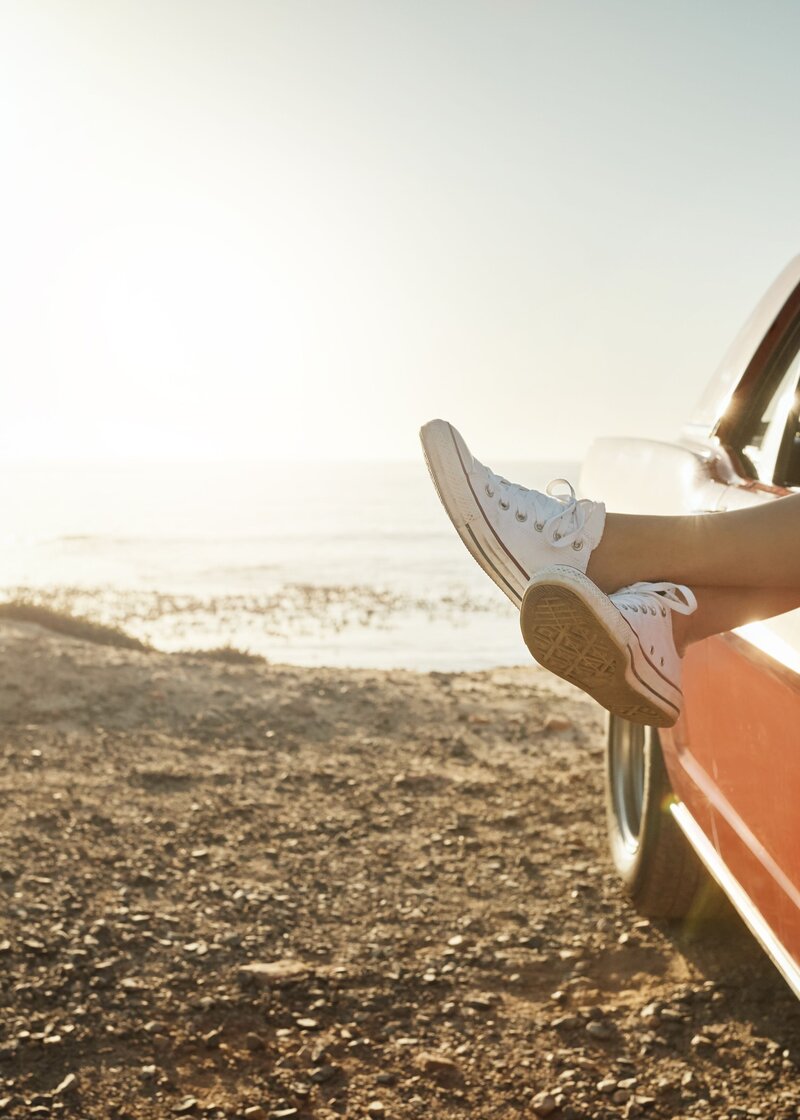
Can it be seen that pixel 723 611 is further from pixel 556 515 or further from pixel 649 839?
pixel 649 839

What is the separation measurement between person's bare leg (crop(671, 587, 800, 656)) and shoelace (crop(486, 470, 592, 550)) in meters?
0.29

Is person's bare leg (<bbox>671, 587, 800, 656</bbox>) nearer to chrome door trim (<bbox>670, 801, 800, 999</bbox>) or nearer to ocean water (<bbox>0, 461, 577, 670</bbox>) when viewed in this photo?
chrome door trim (<bbox>670, 801, 800, 999</bbox>)

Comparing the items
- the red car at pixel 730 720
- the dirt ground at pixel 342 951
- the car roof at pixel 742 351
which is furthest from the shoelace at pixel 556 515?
the dirt ground at pixel 342 951

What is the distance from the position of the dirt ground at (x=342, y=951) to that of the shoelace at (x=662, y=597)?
1.39 metres

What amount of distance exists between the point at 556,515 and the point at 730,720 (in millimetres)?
649

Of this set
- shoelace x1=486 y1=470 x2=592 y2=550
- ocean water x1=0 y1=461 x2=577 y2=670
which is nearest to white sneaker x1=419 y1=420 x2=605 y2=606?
shoelace x1=486 y1=470 x2=592 y2=550

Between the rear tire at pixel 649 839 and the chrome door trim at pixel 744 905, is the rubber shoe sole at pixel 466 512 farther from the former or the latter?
the rear tire at pixel 649 839

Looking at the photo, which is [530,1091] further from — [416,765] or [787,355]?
[416,765]

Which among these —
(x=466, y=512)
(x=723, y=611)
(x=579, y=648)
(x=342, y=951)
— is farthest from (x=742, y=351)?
(x=342, y=951)

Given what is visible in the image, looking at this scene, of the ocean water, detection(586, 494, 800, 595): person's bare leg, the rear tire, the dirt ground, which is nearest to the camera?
detection(586, 494, 800, 595): person's bare leg

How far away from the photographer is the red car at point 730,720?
2.04m

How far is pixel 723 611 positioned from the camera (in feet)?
7.30

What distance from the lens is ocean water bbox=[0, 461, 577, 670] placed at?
625 inches

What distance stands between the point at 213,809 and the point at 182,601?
708 inches
